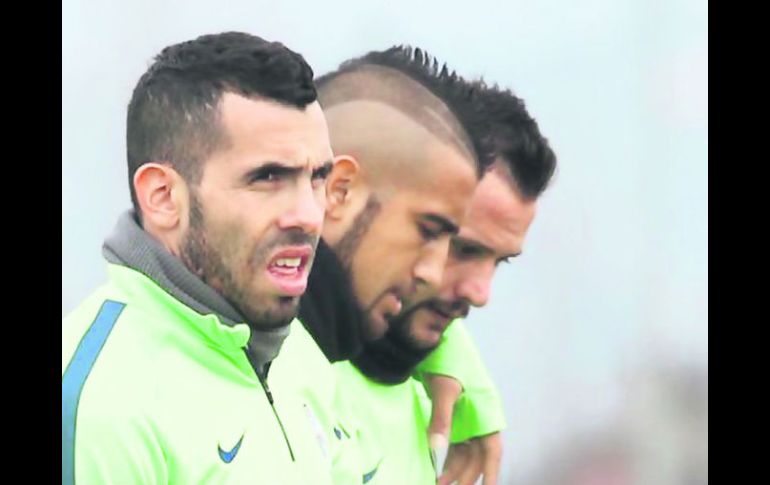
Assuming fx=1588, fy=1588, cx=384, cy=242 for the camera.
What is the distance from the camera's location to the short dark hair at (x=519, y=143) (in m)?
2.83

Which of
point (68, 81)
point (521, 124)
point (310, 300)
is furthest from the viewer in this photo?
point (521, 124)

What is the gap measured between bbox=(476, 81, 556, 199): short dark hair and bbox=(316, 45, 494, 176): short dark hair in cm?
2

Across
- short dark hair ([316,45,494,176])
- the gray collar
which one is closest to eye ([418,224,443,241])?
short dark hair ([316,45,494,176])

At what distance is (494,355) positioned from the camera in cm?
288

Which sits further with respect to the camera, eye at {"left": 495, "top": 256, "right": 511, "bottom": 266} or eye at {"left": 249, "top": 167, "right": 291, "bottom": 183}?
eye at {"left": 495, "top": 256, "right": 511, "bottom": 266}

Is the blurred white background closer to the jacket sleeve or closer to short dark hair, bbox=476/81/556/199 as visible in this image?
short dark hair, bbox=476/81/556/199

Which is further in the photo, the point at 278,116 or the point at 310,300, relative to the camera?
the point at 310,300

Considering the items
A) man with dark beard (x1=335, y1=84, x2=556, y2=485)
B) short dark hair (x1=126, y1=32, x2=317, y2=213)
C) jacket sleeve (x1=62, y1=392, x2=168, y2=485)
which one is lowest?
jacket sleeve (x1=62, y1=392, x2=168, y2=485)

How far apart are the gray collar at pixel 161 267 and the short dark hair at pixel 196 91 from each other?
0.18 feet

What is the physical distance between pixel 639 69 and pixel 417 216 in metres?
0.51

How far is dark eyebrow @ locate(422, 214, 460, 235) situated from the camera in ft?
9.09

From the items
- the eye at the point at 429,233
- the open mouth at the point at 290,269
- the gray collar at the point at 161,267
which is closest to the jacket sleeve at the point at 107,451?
the gray collar at the point at 161,267
